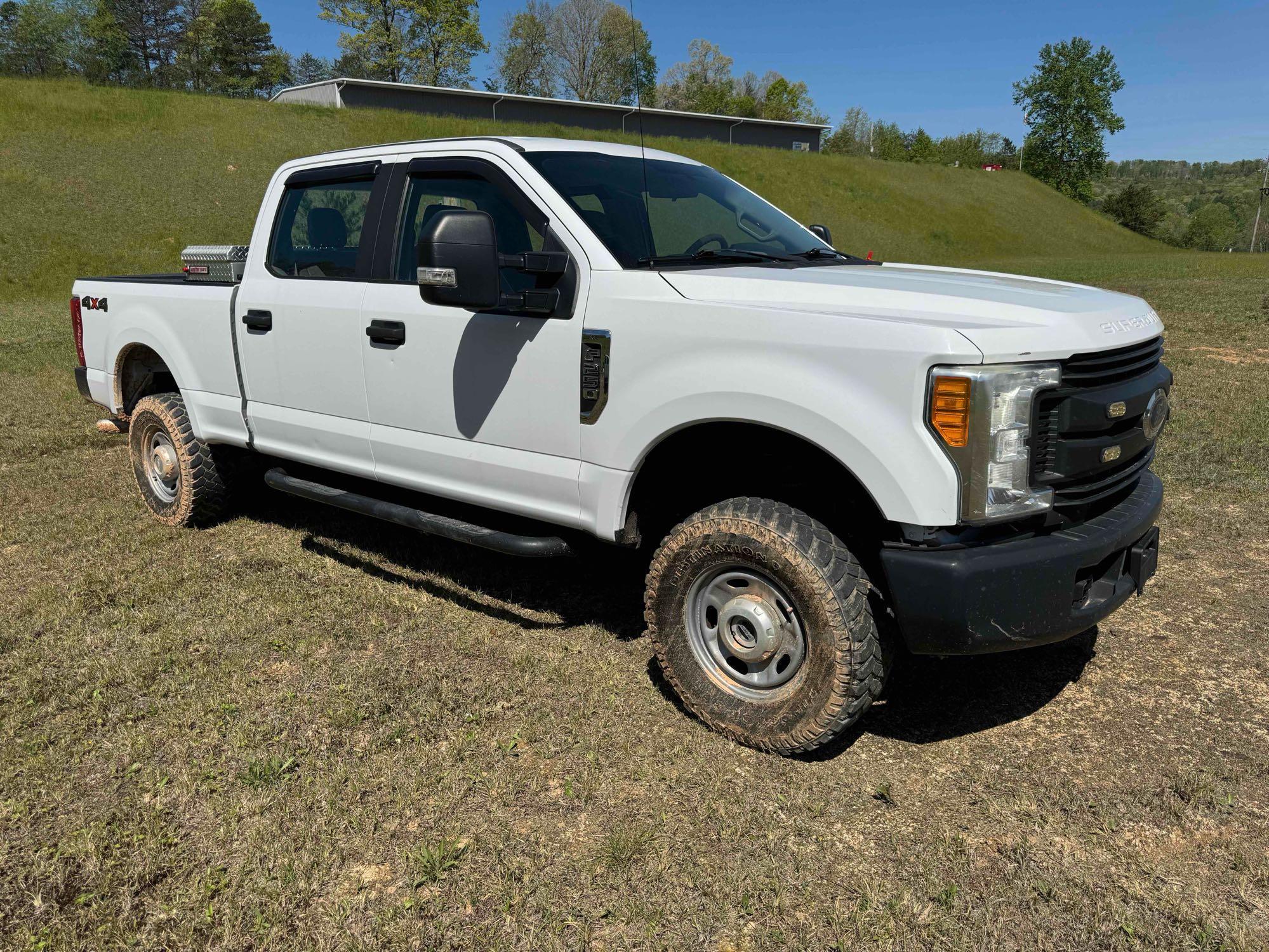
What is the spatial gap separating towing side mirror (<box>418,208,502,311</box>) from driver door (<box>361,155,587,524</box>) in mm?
251

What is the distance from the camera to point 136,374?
617 centimetres

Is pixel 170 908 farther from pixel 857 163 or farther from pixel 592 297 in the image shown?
pixel 857 163

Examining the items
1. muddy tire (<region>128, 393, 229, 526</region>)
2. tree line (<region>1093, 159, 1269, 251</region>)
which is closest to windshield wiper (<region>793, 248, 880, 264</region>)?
muddy tire (<region>128, 393, 229, 526</region>)

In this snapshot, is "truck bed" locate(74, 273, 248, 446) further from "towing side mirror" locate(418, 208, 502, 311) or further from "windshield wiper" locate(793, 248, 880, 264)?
"windshield wiper" locate(793, 248, 880, 264)

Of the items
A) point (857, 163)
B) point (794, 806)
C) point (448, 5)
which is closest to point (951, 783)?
point (794, 806)

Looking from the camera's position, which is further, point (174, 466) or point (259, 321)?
point (174, 466)

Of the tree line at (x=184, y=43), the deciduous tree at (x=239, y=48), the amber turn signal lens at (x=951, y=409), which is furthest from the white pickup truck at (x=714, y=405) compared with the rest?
the deciduous tree at (x=239, y=48)

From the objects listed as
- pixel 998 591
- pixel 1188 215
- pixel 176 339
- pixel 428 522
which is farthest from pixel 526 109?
pixel 1188 215

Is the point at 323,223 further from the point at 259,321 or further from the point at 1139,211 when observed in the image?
the point at 1139,211

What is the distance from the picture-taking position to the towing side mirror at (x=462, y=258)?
11.1 feet

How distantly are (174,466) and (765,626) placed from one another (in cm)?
421

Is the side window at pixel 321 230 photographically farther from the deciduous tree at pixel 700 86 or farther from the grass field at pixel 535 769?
the deciduous tree at pixel 700 86

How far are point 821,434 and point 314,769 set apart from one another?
2107 mm

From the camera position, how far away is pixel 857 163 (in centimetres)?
5016
